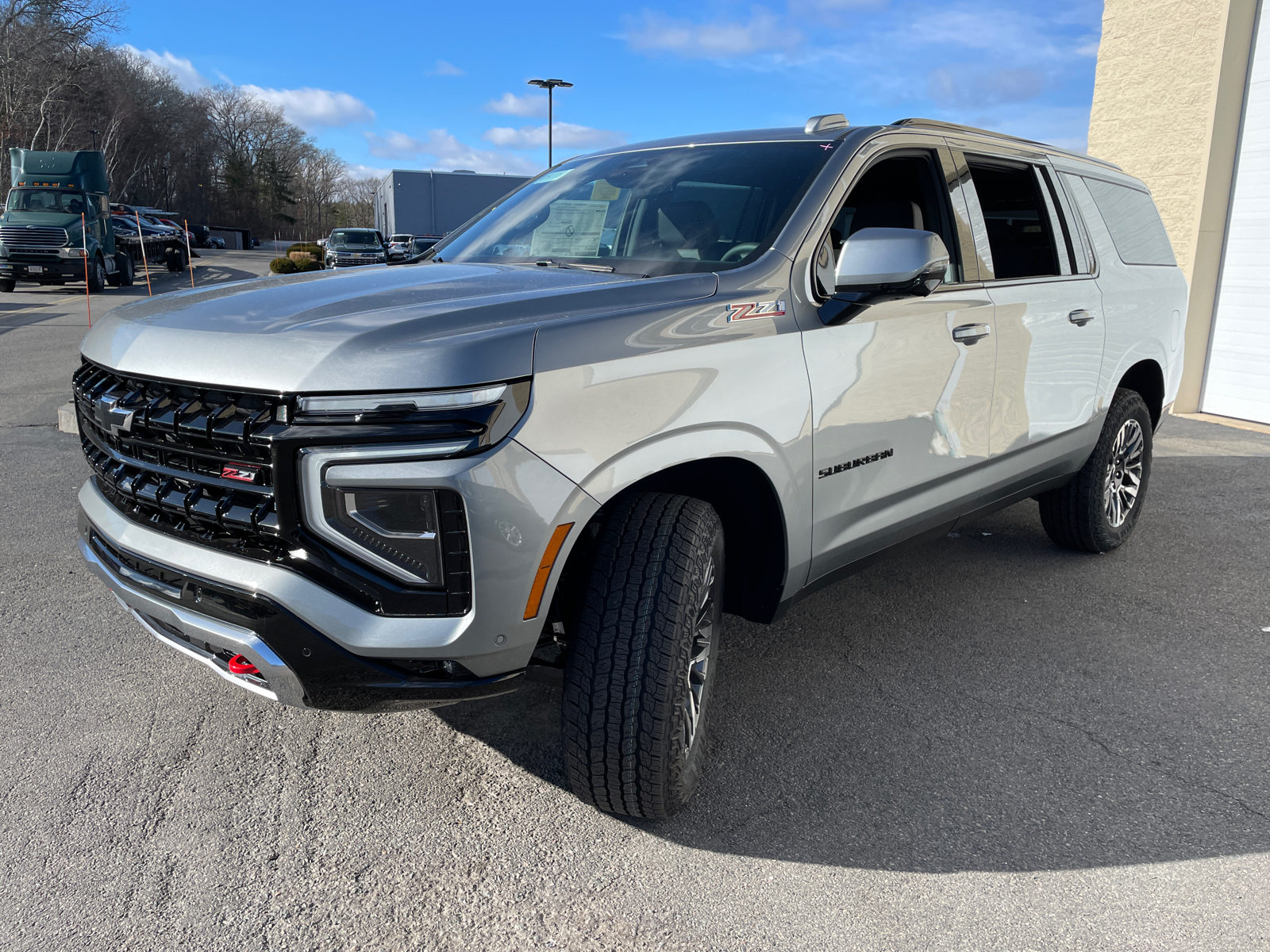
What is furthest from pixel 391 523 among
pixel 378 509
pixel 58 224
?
pixel 58 224

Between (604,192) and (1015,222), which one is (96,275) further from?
(1015,222)

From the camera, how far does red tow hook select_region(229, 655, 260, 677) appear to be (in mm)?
2238

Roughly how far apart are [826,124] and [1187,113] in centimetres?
886

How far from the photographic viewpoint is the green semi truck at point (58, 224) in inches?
851

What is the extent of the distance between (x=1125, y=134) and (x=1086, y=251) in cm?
815

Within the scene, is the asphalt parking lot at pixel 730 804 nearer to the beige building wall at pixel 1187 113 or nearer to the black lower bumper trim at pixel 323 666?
the black lower bumper trim at pixel 323 666

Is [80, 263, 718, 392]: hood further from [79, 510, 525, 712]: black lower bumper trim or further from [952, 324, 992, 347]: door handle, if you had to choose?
[952, 324, 992, 347]: door handle

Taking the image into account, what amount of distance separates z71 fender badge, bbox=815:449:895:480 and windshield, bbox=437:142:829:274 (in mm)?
665

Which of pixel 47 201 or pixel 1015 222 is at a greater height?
pixel 47 201

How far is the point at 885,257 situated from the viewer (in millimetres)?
2668

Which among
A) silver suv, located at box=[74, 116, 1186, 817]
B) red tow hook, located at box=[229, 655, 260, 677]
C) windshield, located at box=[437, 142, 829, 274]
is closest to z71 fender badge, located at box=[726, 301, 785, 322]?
silver suv, located at box=[74, 116, 1186, 817]

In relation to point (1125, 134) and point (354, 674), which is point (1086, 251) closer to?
point (354, 674)

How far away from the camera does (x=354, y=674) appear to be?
2074 mm

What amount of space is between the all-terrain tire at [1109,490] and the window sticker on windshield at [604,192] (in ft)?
8.56
